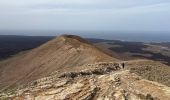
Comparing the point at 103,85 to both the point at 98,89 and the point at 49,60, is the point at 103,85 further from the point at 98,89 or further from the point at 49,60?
the point at 49,60

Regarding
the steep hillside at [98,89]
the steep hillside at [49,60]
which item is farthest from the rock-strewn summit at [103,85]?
the steep hillside at [49,60]

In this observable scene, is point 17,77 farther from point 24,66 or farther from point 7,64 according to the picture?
point 7,64

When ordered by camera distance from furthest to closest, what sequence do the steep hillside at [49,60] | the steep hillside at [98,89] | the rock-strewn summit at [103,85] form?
the steep hillside at [49,60]
the rock-strewn summit at [103,85]
the steep hillside at [98,89]

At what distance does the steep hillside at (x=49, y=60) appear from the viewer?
148ft

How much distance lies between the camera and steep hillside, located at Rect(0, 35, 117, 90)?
45062 millimetres

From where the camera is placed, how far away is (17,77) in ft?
169

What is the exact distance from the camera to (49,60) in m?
51.5

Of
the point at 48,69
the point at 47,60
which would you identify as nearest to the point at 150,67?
the point at 48,69

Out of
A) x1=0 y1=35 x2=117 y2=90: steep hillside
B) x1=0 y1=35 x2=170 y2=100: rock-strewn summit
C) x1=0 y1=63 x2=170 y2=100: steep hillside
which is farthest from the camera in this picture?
x1=0 y1=35 x2=117 y2=90: steep hillside

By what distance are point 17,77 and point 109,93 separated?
31.6 meters

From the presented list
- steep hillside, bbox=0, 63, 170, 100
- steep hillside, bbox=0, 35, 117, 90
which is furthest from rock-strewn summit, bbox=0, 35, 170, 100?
steep hillside, bbox=0, 35, 117, 90

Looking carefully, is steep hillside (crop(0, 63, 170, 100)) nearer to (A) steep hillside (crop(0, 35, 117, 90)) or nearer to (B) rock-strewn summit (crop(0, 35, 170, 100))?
(B) rock-strewn summit (crop(0, 35, 170, 100))

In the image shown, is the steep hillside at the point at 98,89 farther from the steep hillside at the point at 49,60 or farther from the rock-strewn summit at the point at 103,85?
the steep hillside at the point at 49,60

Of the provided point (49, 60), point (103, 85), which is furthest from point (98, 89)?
point (49, 60)
